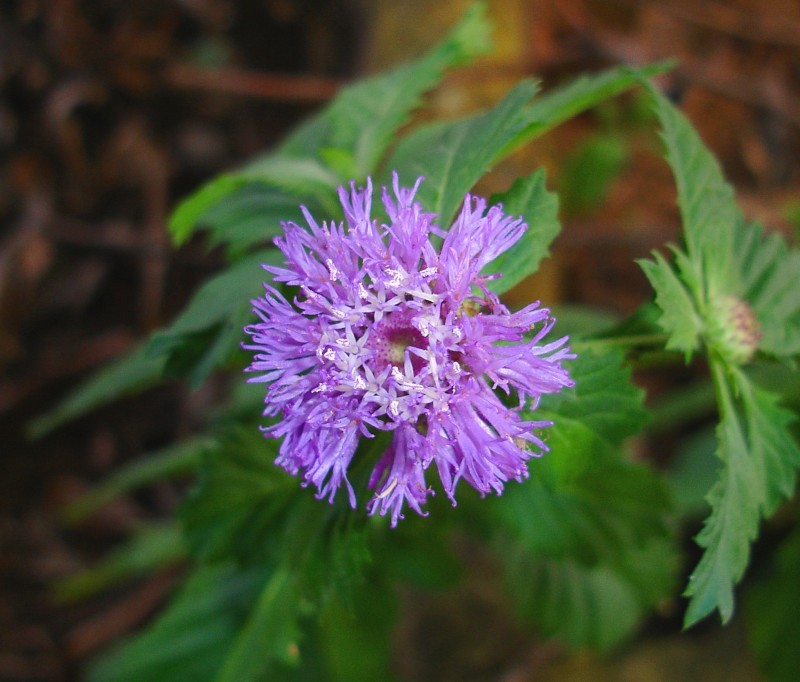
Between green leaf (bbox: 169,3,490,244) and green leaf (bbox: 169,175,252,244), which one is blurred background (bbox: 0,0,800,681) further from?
green leaf (bbox: 169,175,252,244)

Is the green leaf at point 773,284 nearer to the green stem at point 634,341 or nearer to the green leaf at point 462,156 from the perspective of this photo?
the green stem at point 634,341

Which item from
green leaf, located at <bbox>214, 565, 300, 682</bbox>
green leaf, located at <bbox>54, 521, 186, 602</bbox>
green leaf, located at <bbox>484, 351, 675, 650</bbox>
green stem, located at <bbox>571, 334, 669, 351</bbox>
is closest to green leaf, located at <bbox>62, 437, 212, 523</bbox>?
green leaf, located at <bbox>54, 521, 186, 602</bbox>

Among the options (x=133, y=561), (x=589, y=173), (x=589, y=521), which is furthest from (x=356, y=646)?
(x=589, y=173)

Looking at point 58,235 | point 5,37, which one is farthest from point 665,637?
point 5,37

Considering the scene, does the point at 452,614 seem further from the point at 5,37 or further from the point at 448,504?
the point at 5,37

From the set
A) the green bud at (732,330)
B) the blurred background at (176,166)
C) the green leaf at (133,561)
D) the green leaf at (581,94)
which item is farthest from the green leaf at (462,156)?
the green leaf at (133,561)

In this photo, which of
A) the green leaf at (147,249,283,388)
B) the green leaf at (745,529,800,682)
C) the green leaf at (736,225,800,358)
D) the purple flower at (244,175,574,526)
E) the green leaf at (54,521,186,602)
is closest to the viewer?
the purple flower at (244,175,574,526)
